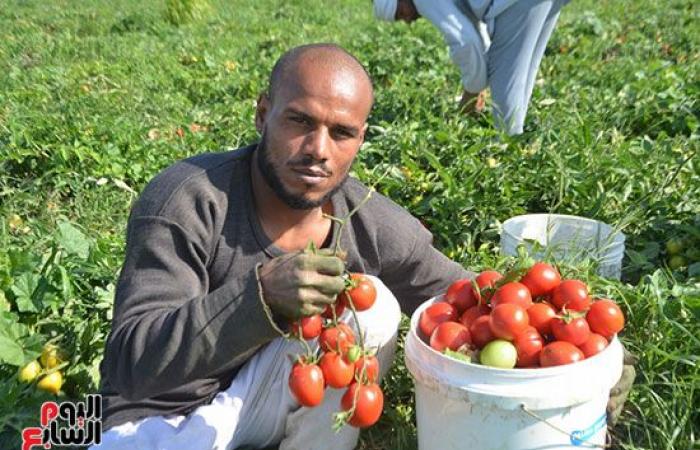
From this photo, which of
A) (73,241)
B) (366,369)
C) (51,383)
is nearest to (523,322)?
(366,369)

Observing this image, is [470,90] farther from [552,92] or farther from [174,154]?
[174,154]

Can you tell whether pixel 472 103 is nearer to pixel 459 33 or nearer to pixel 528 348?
pixel 459 33

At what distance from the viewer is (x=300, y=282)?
185cm

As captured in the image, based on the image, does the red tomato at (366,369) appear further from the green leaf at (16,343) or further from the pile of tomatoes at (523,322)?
the green leaf at (16,343)

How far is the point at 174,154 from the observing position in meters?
4.92

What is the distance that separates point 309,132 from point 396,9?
3022mm

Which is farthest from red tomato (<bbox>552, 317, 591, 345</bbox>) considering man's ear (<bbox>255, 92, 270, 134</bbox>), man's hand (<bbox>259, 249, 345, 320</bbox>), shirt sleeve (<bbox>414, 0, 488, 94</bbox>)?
shirt sleeve (<bbox>414, 0, 488, 94</bbox>)

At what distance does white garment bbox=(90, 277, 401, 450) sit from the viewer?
2221 millimetres

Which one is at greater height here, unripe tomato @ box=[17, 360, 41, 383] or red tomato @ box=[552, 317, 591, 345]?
red tomato @ box=[552, 317, 591, 345]

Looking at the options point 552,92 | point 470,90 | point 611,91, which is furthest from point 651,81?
point 470,90

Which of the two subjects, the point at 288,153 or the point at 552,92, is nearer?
the point at 288,153

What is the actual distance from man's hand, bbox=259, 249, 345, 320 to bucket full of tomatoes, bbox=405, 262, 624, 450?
348mm

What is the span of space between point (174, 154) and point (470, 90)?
1914mm

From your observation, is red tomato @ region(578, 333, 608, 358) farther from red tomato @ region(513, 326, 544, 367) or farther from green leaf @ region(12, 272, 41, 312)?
green leaf @ region(12, 272, 41, 312)
